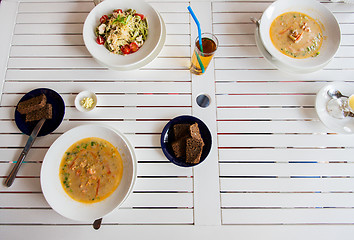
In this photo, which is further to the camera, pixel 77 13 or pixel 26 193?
pixel 77 13

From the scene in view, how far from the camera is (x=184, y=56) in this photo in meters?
2.17

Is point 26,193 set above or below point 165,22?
below

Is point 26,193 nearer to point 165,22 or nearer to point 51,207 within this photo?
point 51,207

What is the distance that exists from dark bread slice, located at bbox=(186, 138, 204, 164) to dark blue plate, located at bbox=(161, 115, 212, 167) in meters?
0.04

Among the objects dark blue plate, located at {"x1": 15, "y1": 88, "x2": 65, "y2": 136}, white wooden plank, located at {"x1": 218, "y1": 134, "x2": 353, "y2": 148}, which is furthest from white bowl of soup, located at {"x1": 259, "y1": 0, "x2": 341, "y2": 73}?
dark blue plate, located at {"x1": 15, "y1": 88, "x2": 65, "y2": 136}

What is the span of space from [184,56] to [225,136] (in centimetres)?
81

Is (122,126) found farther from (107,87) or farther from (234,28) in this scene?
(234,28)

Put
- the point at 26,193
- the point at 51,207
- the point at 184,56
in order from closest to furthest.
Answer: the point at 51,207
the point at 26,193
the point at 184,56

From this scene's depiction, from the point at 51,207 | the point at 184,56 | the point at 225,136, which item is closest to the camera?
the point at 51,207

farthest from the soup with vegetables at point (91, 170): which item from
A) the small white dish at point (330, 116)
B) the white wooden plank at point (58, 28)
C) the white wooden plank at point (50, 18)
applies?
the small white dish at point (330, 116)

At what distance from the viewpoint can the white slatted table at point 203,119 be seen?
1.78 metres

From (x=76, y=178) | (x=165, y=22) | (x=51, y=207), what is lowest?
(x=51, y=207)

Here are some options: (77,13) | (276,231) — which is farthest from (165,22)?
(276,231)

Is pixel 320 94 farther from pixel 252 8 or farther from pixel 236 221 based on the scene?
pixel 236 221
